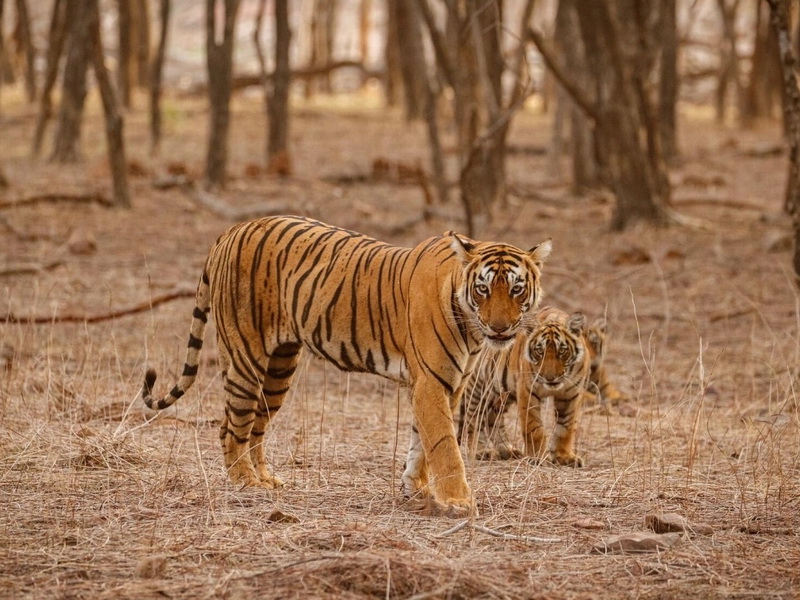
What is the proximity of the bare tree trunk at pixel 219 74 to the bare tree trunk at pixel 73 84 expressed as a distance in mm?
1425

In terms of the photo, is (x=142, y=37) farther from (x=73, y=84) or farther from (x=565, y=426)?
(x=565, y=426)

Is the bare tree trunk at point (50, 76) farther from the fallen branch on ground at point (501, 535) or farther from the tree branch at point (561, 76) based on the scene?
the fallen branch on ground at point (501, 535)

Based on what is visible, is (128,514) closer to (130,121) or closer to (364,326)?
(364,326)

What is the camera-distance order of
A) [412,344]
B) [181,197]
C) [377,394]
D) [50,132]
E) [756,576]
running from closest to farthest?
[756,576], [412,344], [377,394], [181,197], [50,132]

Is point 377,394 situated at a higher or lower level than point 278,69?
lower

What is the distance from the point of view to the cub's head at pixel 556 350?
19.4 ft

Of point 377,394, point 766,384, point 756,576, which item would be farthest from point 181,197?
point 756,576

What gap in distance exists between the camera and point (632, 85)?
12.4 m

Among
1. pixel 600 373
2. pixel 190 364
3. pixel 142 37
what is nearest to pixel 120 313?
pixel 190 364

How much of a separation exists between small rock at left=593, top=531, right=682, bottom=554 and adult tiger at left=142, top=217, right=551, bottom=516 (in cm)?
61

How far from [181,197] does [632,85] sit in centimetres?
547

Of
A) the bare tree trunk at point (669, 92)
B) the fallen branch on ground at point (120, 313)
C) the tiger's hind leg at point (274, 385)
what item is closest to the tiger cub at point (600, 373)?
the tiger's hind leg at point (274, 385)

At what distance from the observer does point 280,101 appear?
16359 millimetres

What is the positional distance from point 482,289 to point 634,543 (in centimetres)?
109
